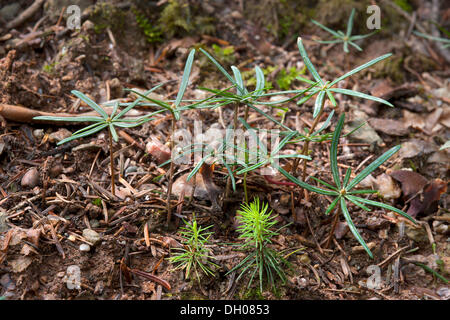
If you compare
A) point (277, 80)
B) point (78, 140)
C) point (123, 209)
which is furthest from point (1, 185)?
point (277, 80)

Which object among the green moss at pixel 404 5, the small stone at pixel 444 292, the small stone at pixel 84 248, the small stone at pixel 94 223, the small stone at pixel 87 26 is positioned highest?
the small stone at pixel 87 26

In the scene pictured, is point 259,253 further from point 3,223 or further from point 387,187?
point 3,223

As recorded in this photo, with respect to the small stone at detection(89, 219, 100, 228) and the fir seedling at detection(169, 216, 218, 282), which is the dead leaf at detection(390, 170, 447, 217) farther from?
the small stone at detection(89, 219, 100, 228)

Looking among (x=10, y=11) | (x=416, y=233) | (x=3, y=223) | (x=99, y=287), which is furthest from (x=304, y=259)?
(x=10, y=11)

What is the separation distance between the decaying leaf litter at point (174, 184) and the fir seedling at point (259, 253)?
2.2 inches

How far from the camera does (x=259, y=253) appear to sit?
6.50ft

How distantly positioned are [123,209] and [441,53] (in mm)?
3232

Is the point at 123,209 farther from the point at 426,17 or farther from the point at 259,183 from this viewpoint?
the point at 426,17

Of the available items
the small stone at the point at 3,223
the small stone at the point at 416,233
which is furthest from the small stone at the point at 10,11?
the small stone at the point at 416,233

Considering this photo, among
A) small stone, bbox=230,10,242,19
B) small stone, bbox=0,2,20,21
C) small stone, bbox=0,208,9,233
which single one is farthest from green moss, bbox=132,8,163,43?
small stone, bbox=0,208,9,233

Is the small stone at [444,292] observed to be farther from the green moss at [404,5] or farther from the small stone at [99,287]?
the green moss at [404,5]

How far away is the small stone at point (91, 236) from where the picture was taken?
2.00 m
